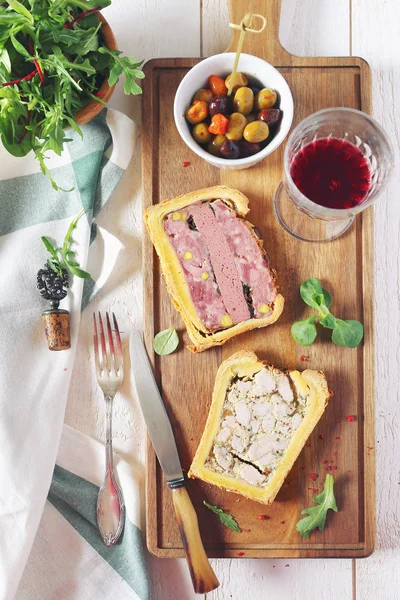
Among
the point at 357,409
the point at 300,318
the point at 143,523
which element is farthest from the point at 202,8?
the point at 143,523

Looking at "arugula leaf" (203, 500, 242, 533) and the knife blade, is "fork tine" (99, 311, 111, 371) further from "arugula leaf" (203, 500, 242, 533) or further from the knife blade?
"arugula leaf" (203, 500, 242, 533)

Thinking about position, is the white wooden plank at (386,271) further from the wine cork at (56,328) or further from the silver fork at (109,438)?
the wine cork at (56,328)

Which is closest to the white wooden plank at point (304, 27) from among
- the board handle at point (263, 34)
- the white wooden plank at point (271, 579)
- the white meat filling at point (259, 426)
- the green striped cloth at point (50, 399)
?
the board handle at point (263, 34)

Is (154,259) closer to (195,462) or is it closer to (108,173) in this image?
(108,173)

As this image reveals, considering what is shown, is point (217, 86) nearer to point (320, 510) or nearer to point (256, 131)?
point (256, 131)

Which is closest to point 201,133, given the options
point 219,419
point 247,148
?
point 247,148

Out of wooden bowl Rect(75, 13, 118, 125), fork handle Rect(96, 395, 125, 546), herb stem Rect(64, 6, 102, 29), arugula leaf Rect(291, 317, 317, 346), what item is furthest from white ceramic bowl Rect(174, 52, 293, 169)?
fork handle Rect(96, 395, 125, 546)
